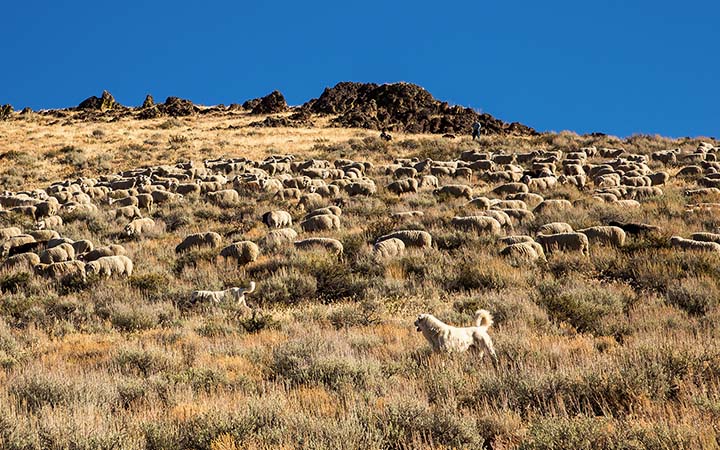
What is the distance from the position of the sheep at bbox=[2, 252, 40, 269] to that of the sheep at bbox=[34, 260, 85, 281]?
556mm

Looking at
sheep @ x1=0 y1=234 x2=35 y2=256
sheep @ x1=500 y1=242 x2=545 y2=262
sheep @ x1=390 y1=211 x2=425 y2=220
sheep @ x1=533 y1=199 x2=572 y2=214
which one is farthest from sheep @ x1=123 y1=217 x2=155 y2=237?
sheep @ x1=533 y1=199 x2=572 y2=214

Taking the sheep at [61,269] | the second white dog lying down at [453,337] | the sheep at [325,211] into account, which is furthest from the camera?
the sheep at [325,211]

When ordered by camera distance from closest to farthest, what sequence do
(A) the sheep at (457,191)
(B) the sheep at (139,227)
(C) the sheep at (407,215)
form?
(C) the sheep at (407,215), (B) the sheep at (139,227), (A) the sheep at (457,191)

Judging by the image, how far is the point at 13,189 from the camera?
29906 millimetres

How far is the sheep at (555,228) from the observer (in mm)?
13522

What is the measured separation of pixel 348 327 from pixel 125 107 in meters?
66.4

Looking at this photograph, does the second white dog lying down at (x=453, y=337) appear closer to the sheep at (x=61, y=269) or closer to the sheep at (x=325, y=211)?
the sheep at (x=61, y=269)

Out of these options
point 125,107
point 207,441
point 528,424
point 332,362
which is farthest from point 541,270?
point 125,107

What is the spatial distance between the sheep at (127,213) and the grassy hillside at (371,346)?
3.51 feet

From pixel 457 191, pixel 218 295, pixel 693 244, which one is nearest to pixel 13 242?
pixel 218 295

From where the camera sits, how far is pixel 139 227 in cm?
1711

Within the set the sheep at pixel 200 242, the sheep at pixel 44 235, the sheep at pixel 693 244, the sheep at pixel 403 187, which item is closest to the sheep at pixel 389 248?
the sheep at pixel 200 242

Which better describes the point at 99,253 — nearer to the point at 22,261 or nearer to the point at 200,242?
the point at 22,261

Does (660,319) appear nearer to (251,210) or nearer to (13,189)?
(251,210)
